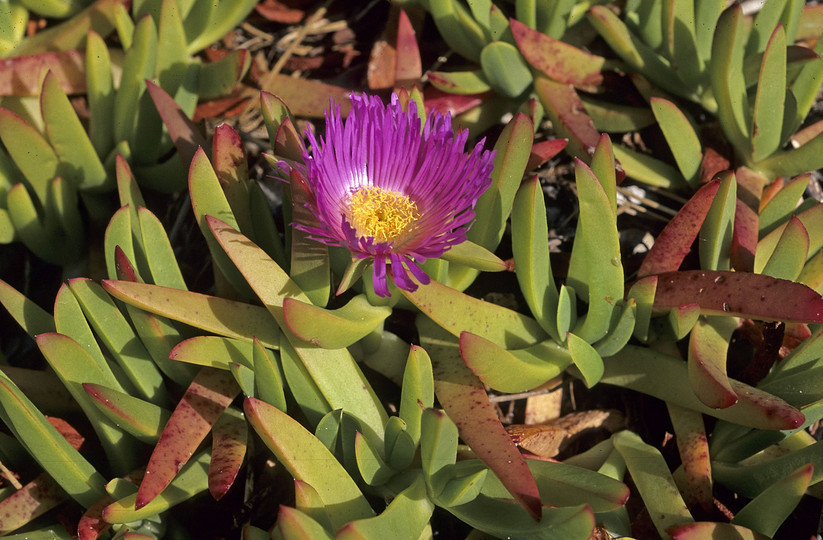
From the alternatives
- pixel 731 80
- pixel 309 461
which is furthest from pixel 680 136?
pixel 309 461

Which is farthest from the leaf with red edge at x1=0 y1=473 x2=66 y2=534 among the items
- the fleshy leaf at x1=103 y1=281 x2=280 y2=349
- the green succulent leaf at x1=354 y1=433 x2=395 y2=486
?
the green succulent leaf at x1=354 y1=433 x2=395 y2=486

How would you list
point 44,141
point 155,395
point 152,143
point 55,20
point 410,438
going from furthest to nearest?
1. point 55,20
2. point 152,143
3. point 44,141
4. point 155,395
5. point 410,438

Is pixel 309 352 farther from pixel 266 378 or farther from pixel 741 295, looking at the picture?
pixel 741 295

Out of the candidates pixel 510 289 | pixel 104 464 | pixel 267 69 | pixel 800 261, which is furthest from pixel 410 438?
pixel 267 69

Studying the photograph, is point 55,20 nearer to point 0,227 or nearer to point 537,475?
point 0,227

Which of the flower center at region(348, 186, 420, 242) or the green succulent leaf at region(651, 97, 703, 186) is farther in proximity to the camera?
the green succulent leaf at region(651, 97, 703, 186)

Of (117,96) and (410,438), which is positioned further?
(117,96)

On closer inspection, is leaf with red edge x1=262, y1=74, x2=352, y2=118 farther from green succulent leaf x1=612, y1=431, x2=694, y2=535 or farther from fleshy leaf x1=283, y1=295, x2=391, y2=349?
green succulent leaf x1=612, y1=431, x2=694, y2=535
